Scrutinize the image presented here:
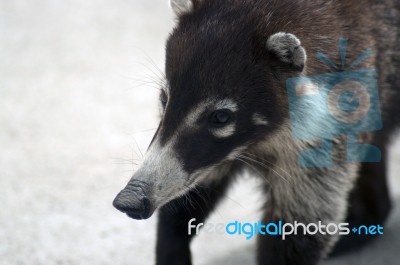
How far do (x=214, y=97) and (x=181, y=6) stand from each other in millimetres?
537

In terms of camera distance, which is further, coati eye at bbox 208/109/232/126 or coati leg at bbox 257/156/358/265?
coati leg at bbox 257/156/358/265

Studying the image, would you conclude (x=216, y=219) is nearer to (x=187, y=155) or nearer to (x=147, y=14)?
(x=187, y=155)

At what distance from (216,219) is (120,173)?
841mm

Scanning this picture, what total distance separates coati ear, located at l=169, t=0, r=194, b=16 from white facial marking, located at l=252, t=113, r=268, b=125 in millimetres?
570

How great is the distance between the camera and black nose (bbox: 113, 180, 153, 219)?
8.30ft

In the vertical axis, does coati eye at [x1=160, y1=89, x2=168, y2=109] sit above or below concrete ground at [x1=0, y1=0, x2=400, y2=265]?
above

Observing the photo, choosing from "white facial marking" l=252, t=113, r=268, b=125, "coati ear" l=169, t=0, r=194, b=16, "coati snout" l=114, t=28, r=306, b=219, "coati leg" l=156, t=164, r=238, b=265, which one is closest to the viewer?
"coati snout" l=114, t=28, r=306, b=219

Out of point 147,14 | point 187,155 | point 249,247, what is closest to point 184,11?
point 187,155

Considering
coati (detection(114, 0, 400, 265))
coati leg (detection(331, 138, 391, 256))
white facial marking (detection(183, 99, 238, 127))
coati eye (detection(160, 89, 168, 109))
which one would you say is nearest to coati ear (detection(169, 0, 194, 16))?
coati (detection(114, 0, 400, 265))

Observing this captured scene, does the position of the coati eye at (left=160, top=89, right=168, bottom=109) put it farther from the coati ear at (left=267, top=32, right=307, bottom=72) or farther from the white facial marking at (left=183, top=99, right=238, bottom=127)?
the coati ear at (left=267, top=32, right=307, bottom=72)

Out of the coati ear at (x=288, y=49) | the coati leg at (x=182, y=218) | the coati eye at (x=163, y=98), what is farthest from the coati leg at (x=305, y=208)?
the coati eye at (x=163, y=98)

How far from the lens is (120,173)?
4.73m

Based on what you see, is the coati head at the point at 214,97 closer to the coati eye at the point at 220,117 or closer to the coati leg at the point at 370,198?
the coati eye at the point at 220,117

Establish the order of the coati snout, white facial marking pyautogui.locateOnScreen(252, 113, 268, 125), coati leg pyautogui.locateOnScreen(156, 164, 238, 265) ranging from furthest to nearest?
coati leg pyautogui.locateOnScreen(156, 164, 238, 265)
white facial marking pyautogui.locateOnScreen(252, 113, 268, 125)
the coati snout
